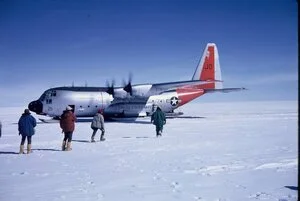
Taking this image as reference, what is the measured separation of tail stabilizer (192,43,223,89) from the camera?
39.1 m

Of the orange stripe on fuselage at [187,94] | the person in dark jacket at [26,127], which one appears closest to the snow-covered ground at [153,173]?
the person in dark jacket at [26,127]

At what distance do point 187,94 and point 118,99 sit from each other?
8151mm

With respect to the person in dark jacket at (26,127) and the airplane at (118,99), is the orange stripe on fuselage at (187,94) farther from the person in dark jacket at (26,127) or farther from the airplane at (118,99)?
the person in dark jacket at (26,127)

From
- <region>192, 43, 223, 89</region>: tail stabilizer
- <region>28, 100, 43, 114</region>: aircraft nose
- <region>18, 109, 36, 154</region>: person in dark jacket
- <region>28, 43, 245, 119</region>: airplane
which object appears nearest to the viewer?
<region>18, 109, 36, 154</region>: person in dark jacket

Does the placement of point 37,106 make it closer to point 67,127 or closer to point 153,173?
point 67,127

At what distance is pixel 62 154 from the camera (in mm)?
12125

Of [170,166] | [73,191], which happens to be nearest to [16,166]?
[73,191]

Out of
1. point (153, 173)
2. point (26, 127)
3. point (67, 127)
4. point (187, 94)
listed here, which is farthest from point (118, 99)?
point (153, 173)

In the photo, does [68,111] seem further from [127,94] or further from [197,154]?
[127,94]

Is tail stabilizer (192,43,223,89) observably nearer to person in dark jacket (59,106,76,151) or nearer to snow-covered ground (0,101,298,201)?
snow-covered ground (0,101,298,201)

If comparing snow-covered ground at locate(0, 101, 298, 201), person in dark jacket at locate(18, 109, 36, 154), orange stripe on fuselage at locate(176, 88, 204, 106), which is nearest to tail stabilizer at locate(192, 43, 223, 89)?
orange stripe on fuselage at locate(176, 88, 204, 106)

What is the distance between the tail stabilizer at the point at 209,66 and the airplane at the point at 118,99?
195cm

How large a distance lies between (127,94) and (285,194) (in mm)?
26269

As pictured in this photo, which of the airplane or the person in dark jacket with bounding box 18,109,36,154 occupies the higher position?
the airplane
